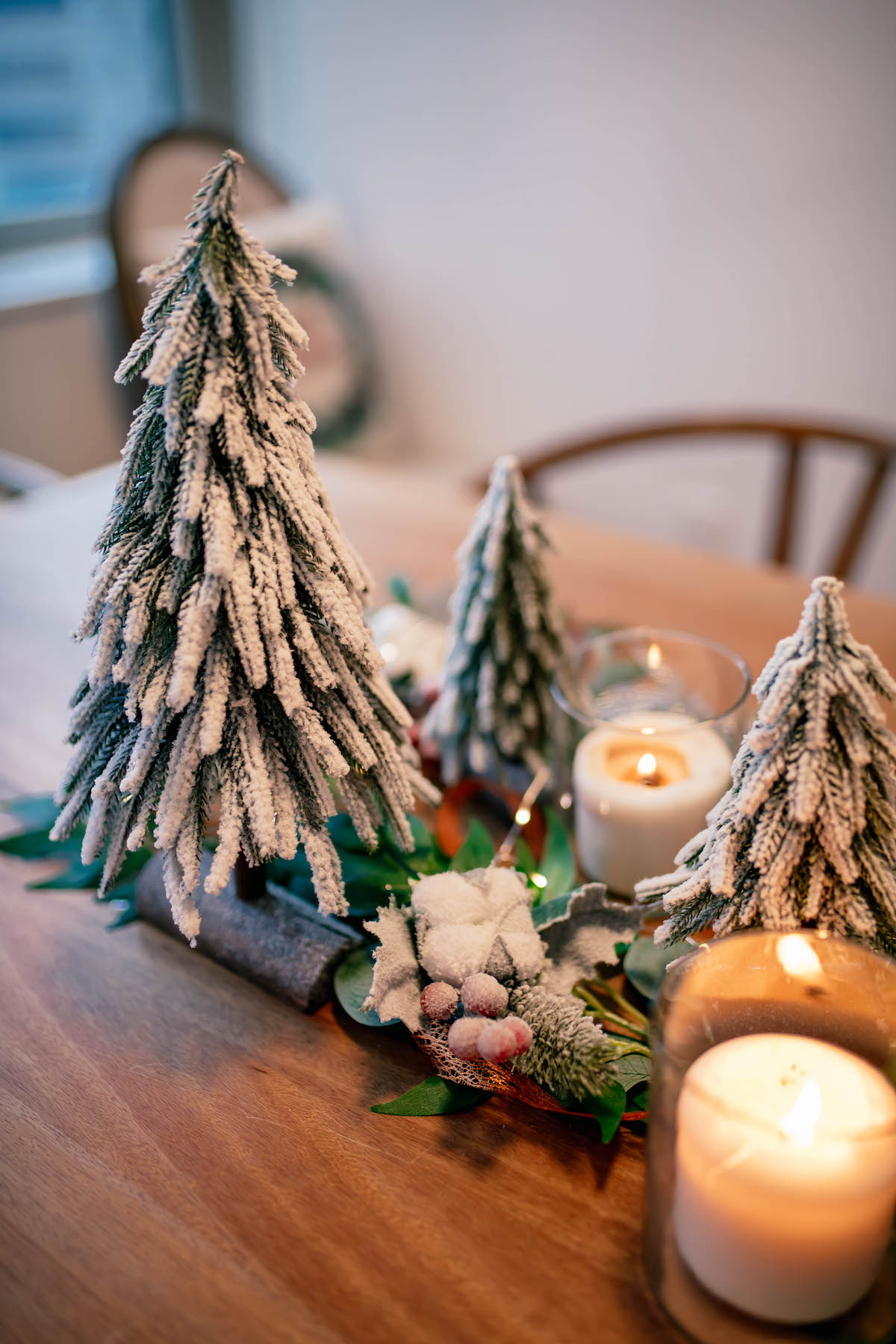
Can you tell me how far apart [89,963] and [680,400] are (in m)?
2.11

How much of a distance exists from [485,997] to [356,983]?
0.32ft

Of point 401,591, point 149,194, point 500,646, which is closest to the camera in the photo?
point 500,646

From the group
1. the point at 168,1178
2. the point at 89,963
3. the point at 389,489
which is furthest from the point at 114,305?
the point at 168,1178

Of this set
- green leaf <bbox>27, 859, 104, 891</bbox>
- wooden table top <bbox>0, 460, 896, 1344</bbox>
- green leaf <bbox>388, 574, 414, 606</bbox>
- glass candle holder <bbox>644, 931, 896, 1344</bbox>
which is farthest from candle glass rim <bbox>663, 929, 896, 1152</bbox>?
green leaf <bbox>388, 574, 414, 606</bbox>

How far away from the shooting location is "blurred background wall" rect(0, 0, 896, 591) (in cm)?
198

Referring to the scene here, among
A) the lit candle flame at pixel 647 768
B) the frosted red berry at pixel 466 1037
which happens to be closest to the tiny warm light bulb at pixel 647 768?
the lit candle flame at pixel 647 768

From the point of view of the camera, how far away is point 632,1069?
495 mm

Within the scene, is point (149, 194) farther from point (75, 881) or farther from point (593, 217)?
point (75, 881)

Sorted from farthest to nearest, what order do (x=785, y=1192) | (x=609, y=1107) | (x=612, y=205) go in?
(x=612, y=205), (x=609, y=1107), (x=785, y=1192)

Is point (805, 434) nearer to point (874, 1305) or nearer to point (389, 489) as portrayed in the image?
point (389, 489)

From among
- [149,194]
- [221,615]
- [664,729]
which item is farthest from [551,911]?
[149,194]

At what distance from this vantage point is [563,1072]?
1.54ft

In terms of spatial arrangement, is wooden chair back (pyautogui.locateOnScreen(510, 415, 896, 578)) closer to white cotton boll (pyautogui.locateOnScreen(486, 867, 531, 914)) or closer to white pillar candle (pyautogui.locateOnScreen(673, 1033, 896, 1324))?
white cotton boll (pyautogui.locateOnScreen(486, 867, 531, 914))

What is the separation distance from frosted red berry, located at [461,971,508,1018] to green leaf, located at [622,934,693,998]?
10 cm
